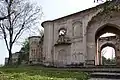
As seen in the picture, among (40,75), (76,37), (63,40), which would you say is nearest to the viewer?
(40,75)

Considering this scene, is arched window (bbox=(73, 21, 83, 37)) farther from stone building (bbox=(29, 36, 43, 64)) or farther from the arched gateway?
stone building (bbox=(29, 36, 43, 64))

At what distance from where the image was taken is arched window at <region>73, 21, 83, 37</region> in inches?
1116

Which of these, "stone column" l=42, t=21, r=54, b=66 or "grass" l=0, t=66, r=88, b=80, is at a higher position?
"stone column" l=42, t=21, r=54, b=66

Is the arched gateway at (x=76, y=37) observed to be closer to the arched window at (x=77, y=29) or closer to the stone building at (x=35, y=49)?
the arched window at (x=77, y=29)

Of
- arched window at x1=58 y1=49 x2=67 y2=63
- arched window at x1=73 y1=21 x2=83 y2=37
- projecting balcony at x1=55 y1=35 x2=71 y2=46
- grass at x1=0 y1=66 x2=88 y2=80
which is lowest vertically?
grass at x1=0 y1=66 x2=88 y2=80

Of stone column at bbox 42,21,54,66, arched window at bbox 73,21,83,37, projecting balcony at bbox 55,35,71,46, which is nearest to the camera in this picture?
arched window at bbox 73,21,83,37

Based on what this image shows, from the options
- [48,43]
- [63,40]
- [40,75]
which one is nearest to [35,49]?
[48,43]

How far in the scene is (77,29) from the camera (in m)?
28.8

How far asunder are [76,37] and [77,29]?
114 centimetres

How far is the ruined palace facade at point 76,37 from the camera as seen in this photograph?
87.9 feet

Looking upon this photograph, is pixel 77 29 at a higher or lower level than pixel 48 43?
higher

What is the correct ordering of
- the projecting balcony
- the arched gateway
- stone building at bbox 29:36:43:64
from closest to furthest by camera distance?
the arched gateway → the projecting balcony → stone building at bbox 29:36:43:64

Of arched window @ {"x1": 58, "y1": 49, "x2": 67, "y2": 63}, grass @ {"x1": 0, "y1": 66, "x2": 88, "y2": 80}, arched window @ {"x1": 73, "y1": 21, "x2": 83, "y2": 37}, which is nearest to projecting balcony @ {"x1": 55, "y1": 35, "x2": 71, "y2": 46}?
arched window @ {"x1": 58, "y1": 49, "x2": 67, "y2": 63}

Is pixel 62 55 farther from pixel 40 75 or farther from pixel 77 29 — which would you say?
pixel 40 75
